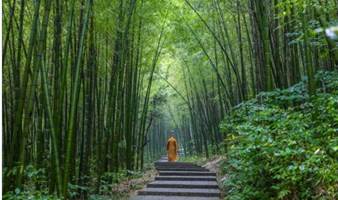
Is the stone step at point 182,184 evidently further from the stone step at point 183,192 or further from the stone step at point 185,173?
the stone step at point 185,173

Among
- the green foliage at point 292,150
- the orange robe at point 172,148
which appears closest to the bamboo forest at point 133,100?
the green foliage at point 292,150

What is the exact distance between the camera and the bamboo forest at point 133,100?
2971 mm

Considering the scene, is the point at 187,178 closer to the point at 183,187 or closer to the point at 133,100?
the point at 183,187

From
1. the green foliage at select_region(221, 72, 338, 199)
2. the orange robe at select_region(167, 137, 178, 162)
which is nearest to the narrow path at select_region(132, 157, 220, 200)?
the green foliage at select_region(221, 72, 338, 199)

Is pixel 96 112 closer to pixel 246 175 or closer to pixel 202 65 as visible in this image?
pixel 246 175

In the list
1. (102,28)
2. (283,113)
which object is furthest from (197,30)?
(283,113)

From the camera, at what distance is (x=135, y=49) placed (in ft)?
24.1

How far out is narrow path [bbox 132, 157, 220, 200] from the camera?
5078mm

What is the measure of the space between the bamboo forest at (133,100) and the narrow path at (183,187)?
18 millimetres

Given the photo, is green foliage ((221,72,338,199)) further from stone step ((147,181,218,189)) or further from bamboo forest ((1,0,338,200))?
stone step ((147,181,218,189))

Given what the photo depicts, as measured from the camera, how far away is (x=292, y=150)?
112 inches

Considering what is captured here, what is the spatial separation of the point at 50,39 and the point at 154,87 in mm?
8518

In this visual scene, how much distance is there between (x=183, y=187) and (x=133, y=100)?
2.41 m

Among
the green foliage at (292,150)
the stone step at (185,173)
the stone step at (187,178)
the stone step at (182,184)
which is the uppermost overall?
the green foliage at (292,150)
